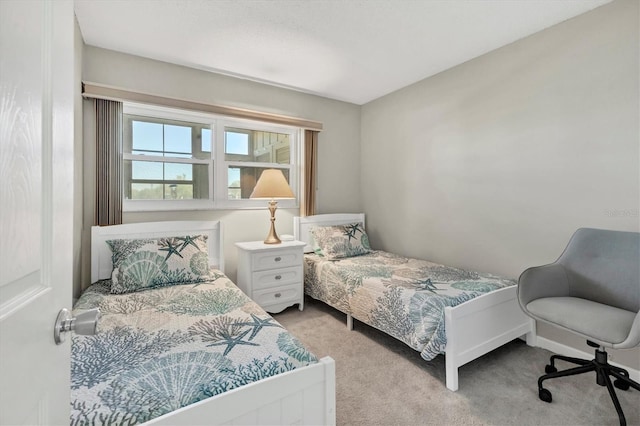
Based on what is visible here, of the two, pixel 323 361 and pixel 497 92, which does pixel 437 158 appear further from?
pixel 323 361

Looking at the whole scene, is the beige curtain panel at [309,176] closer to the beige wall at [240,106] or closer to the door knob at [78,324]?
the beige wall at [240,106]

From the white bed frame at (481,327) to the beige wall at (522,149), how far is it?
1.29ft

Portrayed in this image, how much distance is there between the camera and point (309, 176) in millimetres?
3582

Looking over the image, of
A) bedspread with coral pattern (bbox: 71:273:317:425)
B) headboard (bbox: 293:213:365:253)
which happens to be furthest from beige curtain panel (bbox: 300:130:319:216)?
bedspread with coral pattern (bbox: 71:273:317:425)

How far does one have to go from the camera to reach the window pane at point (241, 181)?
10.7 feet

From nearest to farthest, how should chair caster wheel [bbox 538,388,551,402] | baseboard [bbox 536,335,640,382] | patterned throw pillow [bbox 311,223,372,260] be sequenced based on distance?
chair caster wheel [bbox 538,388,551,402] → baseboard [bbox 536,335,640,382] → patterned throw pillow [bbox 311,223,372,260]

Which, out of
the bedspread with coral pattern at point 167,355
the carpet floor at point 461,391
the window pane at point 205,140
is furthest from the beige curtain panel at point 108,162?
the carpet floor at point 461,391

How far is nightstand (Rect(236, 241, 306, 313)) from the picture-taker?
283 centimetres

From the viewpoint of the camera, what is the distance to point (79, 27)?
7.43 ft

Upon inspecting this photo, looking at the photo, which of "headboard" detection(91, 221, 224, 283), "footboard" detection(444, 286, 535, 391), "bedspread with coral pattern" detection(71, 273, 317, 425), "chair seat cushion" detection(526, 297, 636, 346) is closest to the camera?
"bedspread with coral pattern" detection(71, 273, 317, 425)

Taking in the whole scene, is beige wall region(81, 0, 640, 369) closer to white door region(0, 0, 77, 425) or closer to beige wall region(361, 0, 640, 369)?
beige wall region(361, 0, 640, 369)

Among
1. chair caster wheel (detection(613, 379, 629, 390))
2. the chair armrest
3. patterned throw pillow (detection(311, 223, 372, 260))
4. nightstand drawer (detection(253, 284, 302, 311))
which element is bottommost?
chair caster wheel (detection(613, 379, 629, 390))

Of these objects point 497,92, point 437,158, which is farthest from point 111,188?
point 497,92

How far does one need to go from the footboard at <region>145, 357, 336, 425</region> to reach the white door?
0.41 m
